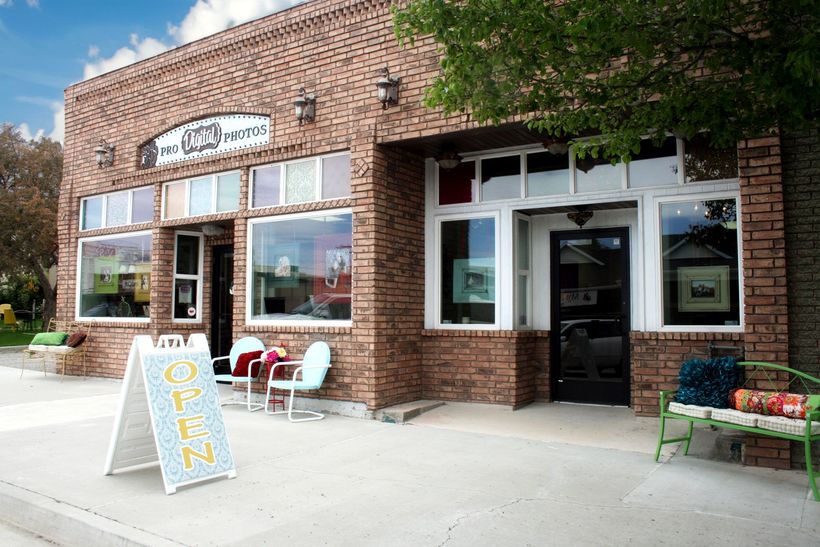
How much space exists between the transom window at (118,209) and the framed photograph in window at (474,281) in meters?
5.38

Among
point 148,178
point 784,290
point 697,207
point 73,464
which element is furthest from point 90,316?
point 784,290

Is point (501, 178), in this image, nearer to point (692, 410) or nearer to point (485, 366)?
point (485, 366)

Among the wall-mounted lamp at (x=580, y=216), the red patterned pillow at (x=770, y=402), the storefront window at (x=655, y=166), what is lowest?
the red patterned pillow at (x=770, y=402)

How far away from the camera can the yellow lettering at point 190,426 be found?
5320 millimetres

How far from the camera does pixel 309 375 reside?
26.3 feet

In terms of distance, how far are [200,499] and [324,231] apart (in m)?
4.37

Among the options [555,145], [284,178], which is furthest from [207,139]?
[555,145]

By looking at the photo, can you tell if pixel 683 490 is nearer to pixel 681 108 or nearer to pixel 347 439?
pixel 681 108

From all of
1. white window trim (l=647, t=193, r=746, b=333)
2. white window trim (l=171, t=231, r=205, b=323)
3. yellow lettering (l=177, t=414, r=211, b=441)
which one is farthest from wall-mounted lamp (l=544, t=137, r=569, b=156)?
white window trim (l=171, t=231, r=205, b=323)

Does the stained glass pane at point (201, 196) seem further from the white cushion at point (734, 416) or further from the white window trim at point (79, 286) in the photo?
the white cushion at point (734, 416)

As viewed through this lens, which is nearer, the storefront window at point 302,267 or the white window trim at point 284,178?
the storefront window at point 302,267

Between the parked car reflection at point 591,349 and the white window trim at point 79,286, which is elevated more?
the white window trim at point 79,286

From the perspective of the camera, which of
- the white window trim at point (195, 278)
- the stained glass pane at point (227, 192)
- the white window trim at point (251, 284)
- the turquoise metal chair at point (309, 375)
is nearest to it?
the turquoise metal chair at point (309, 375)

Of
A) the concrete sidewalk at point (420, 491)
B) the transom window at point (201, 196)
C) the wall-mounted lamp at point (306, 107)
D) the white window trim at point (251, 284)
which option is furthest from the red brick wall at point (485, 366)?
the transom window at point (201, 196)
